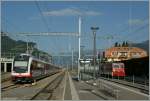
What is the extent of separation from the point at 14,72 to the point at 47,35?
16.6m

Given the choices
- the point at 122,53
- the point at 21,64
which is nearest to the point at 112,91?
the point at 21,64

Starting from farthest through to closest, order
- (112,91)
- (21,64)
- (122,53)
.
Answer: (122,53), (21,64), (112,91)

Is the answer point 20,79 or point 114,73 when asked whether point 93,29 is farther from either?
point 114,73

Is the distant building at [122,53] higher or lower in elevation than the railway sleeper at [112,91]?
higher

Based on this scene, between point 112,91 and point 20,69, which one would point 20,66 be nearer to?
point 20,69

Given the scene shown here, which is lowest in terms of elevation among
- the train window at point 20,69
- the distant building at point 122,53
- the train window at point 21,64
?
the train window at point 20,69

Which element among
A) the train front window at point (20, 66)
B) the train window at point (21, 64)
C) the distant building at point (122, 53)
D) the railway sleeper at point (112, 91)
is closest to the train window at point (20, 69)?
the train front window at point (20, 66)

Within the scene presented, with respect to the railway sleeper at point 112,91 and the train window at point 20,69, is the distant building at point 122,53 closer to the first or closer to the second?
the train window at point 20,69

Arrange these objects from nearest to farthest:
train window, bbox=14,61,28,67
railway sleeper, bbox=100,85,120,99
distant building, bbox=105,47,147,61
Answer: railway sleeper, bbox=100,85,120,99, train window, bbox=14,61,28,67, distant building, bbox=105,47,147,61

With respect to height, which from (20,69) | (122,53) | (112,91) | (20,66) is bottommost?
(112,91)

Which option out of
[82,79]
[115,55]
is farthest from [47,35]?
[115,55]

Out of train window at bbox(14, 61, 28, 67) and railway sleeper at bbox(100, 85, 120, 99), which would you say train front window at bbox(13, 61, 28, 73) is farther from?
railway sleeper at bbox(100, 85, 120, 99)

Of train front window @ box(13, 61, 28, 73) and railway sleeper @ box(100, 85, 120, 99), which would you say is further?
train front window @ box(13, 61, 28, 73)

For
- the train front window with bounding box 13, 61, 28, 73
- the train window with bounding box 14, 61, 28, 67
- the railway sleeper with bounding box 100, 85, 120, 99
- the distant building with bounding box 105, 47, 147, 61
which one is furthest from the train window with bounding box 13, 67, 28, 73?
the distant building with bounding box 105, 47, 147, 61
